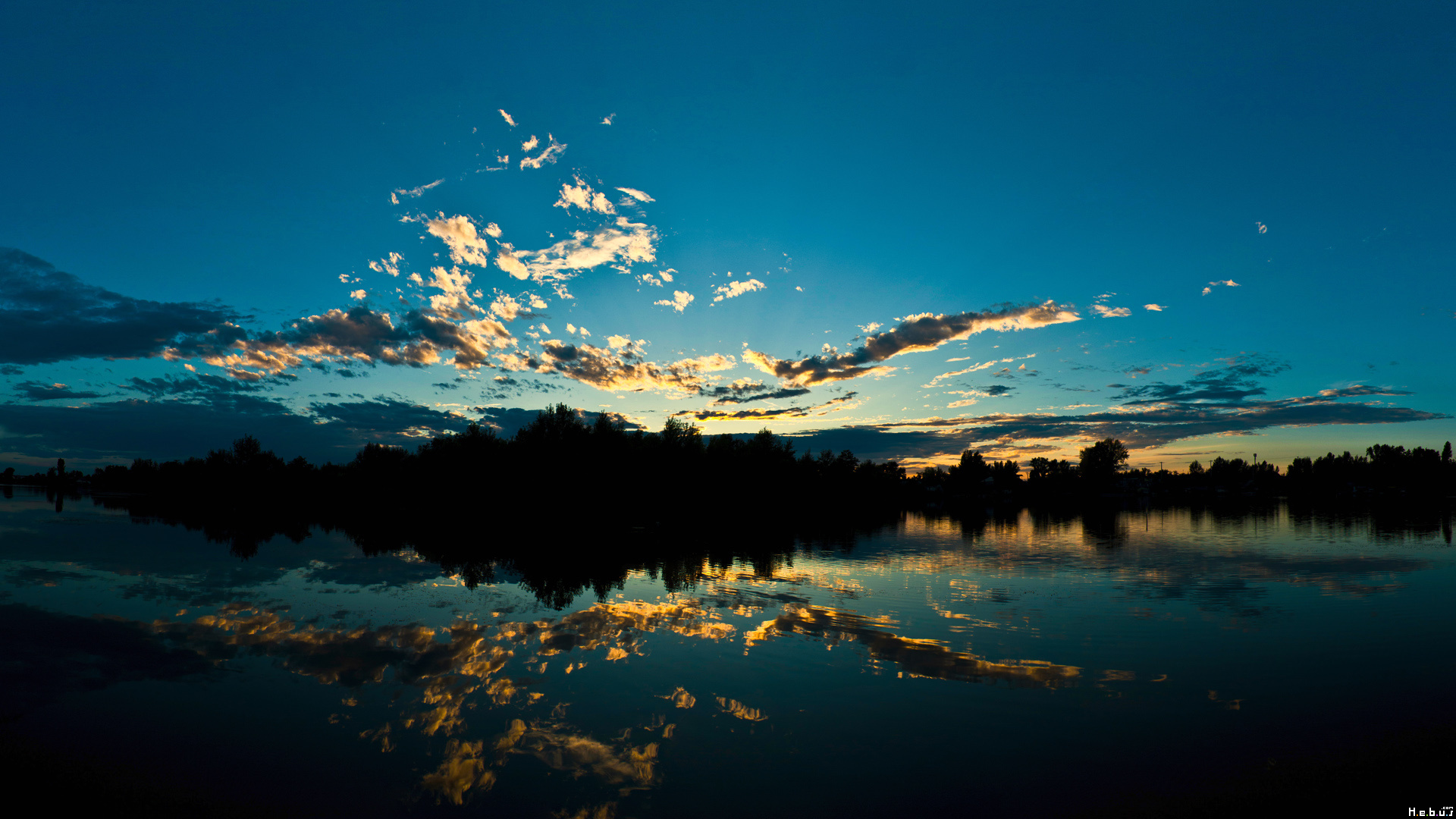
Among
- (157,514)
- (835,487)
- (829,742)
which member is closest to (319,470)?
(157,514)

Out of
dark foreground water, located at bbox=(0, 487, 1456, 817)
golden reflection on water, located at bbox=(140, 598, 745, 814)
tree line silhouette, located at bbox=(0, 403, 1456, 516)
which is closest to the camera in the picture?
dark foreground water, located at bbox=(0, 487, 1456, 817)

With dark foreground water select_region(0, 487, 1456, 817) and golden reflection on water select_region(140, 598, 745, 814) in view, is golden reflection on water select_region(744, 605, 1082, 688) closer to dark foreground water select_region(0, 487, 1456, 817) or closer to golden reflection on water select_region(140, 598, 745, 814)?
dark foreground water select_region(0, 487, 1456, 817)

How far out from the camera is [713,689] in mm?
14469

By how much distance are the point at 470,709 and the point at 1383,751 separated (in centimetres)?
1716

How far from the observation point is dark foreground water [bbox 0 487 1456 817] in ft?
32.7

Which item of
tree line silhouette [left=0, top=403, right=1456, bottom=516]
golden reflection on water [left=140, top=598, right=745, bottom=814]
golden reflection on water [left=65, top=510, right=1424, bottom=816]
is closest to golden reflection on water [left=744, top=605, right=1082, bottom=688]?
golden reflection on water [left=65, top=510, right=1424, bottom=816]

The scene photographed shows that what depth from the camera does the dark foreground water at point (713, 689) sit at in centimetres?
996

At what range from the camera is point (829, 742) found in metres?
11.6

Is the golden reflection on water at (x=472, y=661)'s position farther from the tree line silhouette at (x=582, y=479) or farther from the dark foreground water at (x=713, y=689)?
the tree line silhouette at (x=582, y=479)

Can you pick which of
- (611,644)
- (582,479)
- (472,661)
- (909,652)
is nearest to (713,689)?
(611,644)

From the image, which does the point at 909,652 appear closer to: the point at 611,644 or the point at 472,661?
the point at 611,644

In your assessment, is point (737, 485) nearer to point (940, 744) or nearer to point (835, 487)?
point (835, 487)

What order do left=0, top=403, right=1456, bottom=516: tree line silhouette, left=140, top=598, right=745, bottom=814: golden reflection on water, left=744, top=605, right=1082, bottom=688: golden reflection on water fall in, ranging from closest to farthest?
left=140, top=598, right=745, bottom=814: golden reflection on water → left=744, top=605, right=1082, bottom=688: golden reflection on water → left=0, top=403, right=1456, bottom=516: tree line silhouette

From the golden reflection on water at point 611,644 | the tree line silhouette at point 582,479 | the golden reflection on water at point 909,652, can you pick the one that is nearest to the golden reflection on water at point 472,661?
the golden reflection on water at point 611,644
